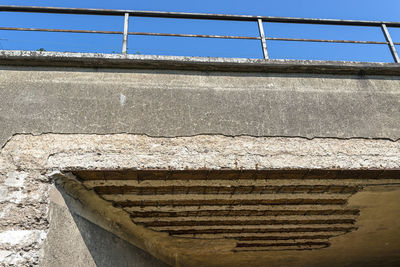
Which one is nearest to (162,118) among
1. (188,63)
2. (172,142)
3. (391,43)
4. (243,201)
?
(172,142)

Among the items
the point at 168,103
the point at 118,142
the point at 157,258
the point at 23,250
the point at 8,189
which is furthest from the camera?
the point at 157,258

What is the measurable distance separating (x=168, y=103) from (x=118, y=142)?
1.98ft

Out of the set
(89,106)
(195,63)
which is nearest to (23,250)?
(89,106)

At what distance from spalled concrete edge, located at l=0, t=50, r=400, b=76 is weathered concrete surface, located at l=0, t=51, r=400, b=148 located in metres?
0.01

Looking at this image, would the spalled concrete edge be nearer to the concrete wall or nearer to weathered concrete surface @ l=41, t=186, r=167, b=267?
the concrete wall

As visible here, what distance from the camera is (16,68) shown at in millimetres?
3521

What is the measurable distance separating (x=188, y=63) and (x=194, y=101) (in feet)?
1.35

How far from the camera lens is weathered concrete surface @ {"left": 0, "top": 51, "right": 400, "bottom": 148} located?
10.8 feet

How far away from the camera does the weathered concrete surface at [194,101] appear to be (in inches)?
130

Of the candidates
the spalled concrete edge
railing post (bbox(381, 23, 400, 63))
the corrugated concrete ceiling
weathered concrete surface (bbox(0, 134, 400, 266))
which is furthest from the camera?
railing post (bbox(381, 23, 400, 63))

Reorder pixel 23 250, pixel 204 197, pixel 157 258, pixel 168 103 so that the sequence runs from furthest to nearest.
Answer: pixel 157 258
pixel 204 197
pixel 168 103
pixel 23 250

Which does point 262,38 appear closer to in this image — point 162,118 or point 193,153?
point 162,118

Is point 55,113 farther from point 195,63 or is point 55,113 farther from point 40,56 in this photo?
point 195,63

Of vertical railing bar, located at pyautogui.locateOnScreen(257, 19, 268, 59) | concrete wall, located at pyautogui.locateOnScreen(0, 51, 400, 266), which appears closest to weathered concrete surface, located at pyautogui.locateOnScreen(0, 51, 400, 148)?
concrete wall, located at pyautogui.locateOnScreen(0, 51, 400, 266)
